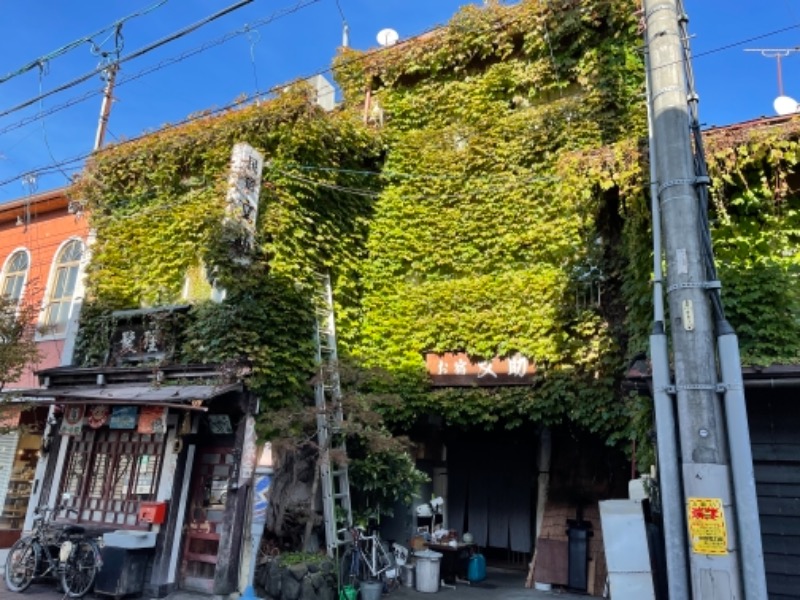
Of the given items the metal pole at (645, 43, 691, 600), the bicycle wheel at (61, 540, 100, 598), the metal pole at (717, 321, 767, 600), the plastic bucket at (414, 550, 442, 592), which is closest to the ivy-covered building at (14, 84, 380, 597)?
the bicycle wheel at (61, 540, 100, 598)

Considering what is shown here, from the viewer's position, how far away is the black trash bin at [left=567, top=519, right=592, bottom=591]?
10.6 meters

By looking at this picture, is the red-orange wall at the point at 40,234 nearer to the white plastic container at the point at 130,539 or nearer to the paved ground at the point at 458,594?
the paved ground at the point at 458,594

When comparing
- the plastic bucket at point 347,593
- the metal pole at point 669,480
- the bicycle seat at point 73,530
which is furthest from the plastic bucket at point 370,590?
the metal pole at point 669,480

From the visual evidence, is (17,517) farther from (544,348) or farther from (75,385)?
(544,348)

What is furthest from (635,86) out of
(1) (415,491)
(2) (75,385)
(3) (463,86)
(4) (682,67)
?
(2) (75,385)

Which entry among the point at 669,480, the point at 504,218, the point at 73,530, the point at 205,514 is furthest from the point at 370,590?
the point at 504,218

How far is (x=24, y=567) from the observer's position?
1016 cm

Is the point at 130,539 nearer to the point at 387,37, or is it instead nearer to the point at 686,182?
the point at 686,182

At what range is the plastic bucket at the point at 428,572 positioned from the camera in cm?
1062

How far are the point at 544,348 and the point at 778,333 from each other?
4.40 meters

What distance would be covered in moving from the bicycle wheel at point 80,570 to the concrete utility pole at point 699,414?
9.30m

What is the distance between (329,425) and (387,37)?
421 inches

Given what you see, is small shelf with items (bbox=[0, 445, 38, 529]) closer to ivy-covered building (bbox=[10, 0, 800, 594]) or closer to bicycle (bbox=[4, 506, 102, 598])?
ivy-covered building (bbox=[10, 0, 800, 594])

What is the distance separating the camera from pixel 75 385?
12609 mm
